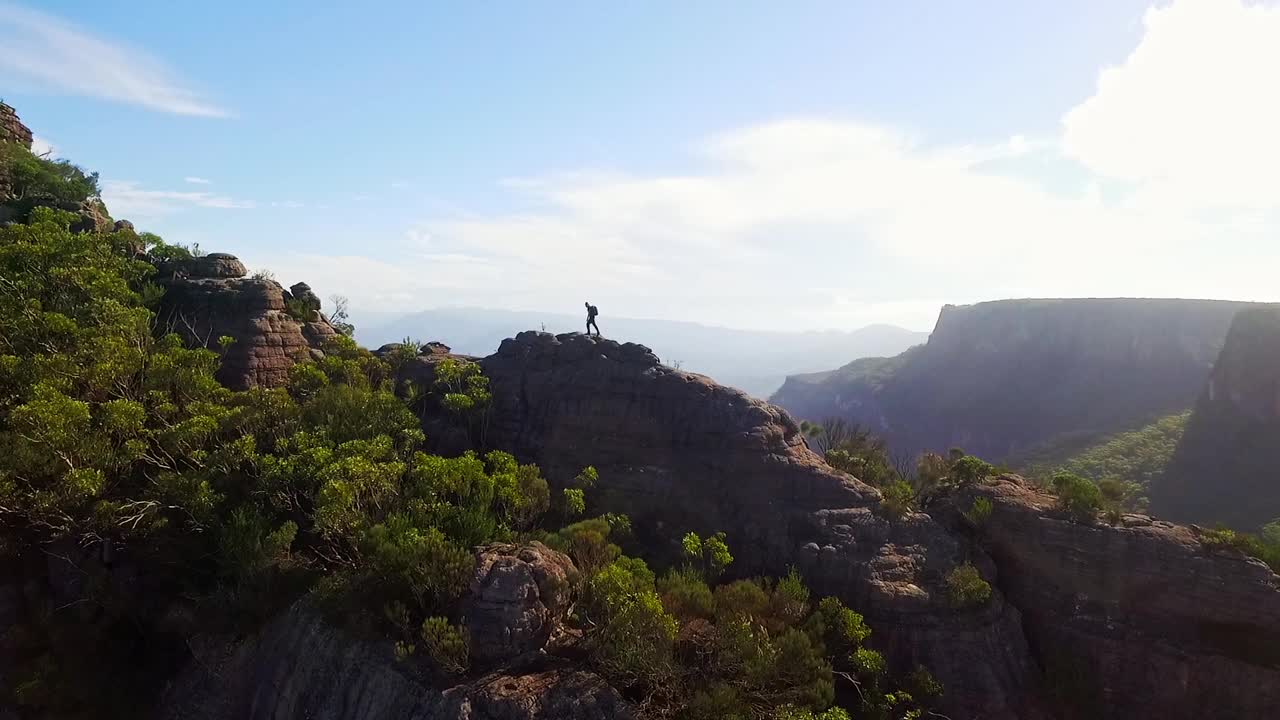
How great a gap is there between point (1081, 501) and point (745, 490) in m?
17.5

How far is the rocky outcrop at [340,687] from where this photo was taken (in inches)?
769

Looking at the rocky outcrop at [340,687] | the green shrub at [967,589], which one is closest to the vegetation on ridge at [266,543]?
the rocky outcrop at [340,687]

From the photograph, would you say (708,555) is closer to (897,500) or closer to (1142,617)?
(897,500)

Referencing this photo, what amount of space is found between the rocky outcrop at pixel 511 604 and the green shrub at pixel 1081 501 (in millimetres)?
27109

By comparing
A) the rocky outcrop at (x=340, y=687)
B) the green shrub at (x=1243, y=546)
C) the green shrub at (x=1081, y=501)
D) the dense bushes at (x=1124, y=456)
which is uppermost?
the green shrub at (x=1081, y=501)

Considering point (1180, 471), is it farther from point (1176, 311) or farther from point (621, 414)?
point (621, 414)

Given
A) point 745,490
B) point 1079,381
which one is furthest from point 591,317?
point 1079,381

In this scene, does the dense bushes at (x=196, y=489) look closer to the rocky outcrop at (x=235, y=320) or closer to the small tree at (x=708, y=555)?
the rocky outcrop at (x=235, y=320)

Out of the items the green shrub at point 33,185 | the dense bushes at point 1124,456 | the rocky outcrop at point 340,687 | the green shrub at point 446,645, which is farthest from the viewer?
the dense bushes at point 1124,456

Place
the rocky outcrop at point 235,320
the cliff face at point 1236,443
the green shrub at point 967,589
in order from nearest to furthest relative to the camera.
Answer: the green shrub at point 967,589 → the rocky outcrop at point 235,320 → the cliff face at point 1236,443

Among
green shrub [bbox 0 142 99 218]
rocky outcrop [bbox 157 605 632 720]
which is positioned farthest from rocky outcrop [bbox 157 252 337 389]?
rocky outcrop [bbox 157 605 632 720]

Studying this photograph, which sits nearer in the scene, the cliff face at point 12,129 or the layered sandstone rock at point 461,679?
the layered sandstone rock at point 461,679

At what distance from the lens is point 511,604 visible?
20938 millimetres

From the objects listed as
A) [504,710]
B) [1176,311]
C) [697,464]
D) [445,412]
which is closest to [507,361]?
[445,412]
